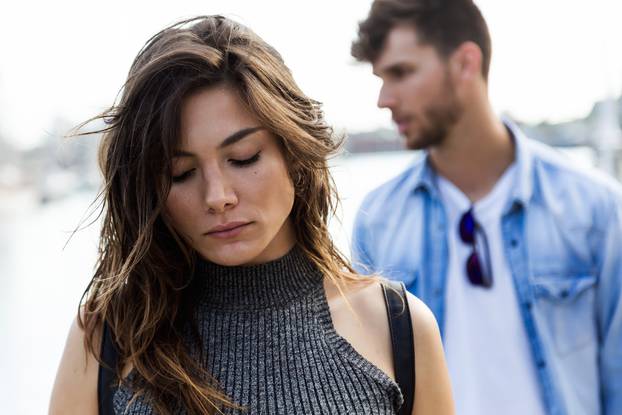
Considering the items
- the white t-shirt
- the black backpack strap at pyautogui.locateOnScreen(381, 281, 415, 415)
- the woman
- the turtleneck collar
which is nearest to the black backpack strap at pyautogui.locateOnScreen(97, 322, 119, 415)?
the woman

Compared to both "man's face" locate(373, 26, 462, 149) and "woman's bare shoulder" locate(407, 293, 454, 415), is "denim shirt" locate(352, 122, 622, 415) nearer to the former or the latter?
"man's face" locate(373, 26, 462, 149)

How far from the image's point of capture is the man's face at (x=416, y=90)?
2.55 m

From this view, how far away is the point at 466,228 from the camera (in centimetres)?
248

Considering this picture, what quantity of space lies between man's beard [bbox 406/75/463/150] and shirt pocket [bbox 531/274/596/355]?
1.93 ft

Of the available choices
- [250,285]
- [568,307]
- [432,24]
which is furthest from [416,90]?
[250,285]

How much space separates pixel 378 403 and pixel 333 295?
29cm

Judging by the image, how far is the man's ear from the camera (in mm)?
2592

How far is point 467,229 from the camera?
2.47 meters

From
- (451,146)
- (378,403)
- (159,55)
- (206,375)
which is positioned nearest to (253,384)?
(206,375)

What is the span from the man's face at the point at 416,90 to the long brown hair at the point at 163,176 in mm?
917

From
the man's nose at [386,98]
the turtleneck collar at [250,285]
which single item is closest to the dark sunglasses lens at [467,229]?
the man's nose at [386,98]

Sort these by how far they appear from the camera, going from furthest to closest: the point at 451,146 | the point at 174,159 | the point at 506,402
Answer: the point at 451,146
the point at 506,402
the point at 174,159

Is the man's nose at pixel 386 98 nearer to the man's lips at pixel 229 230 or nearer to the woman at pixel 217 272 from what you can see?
the woman at pixel 217 272

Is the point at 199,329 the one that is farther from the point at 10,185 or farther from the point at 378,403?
the point at 10,185
